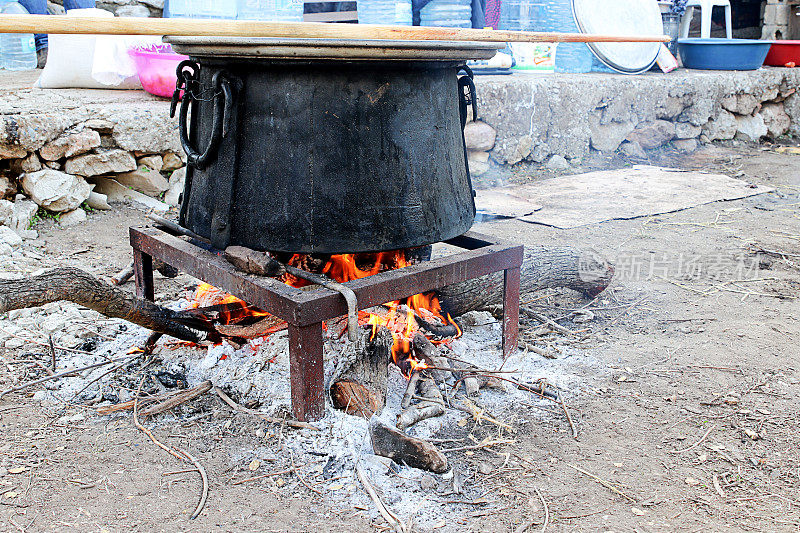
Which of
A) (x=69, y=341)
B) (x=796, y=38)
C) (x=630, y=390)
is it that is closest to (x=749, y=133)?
(x=796, y=38)

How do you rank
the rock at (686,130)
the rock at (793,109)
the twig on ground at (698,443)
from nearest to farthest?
the twig on ground at (698,443), the rock at (686,130), the rock at (793,109)

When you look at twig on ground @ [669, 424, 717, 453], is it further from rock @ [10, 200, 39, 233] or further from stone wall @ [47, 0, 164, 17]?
stone wall @ [47, 0, 164, 17]

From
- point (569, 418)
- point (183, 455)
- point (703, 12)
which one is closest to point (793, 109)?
point (703, 12)

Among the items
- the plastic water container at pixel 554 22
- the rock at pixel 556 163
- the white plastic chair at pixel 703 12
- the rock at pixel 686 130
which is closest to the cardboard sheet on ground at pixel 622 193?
the rock at pixel 556 163

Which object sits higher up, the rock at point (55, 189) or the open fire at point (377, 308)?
the rock at point (55, 189)

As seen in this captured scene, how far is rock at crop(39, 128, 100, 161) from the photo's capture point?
14.3 feet

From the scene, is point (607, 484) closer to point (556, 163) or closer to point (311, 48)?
point (311, 48)

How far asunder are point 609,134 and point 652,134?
0.72 m

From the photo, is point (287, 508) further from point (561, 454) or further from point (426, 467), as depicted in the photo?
point (561, 454)

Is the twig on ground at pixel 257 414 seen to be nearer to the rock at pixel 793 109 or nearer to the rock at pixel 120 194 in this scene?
the rock at pixel 120 194

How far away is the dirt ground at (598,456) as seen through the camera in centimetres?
195

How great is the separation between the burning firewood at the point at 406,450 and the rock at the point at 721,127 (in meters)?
7.82

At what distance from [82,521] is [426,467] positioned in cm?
102

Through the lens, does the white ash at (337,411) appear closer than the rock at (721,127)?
Yes
